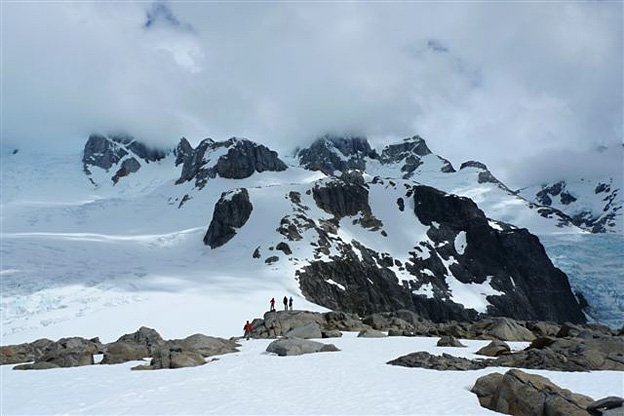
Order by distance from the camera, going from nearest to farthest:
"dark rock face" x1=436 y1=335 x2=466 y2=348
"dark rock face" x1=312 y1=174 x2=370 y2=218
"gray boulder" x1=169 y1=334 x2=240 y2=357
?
"gray boulder" x1=169 y1=334 x2=240 y2=357 < "dark rock face" x1=436 y1=335 x2=466 y2=348 < "dark rock face" x1=312 y1=174 x2=370 y2=218

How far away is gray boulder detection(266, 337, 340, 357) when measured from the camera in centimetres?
2570

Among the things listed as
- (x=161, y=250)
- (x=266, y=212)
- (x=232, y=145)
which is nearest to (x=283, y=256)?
(x=266, y=212)

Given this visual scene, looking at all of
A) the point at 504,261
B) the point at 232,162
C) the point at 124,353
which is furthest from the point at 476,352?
the point at 232,162

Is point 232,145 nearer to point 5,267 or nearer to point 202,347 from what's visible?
point 5,267

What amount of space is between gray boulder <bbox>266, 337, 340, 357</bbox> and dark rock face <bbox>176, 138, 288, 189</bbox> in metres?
126

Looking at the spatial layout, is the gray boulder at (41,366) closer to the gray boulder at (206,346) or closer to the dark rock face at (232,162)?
the gray boulder at (206,346)

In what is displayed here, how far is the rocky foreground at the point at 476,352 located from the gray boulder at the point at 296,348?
5 cm

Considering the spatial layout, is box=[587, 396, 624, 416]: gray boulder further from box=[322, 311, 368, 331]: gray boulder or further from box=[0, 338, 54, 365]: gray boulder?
box=[0, 338, 54, 365]: gray boulder

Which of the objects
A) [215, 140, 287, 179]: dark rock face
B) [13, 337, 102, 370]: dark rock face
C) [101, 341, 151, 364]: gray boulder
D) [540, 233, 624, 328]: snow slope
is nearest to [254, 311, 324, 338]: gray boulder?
[101, 341, 151, 364]: gray boulder

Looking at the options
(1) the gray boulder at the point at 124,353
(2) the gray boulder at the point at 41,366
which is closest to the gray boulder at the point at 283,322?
(1) the gray boulder at the point at 124,353

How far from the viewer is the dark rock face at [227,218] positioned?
94.2 m

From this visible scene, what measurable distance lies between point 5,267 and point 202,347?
57364 millimetres

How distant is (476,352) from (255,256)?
58.4 meters

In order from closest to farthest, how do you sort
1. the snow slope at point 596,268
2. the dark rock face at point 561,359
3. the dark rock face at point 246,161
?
the dark rock face at point 561,359 < the snow slope at point 596,268 < the dark rock face at point 246,161
